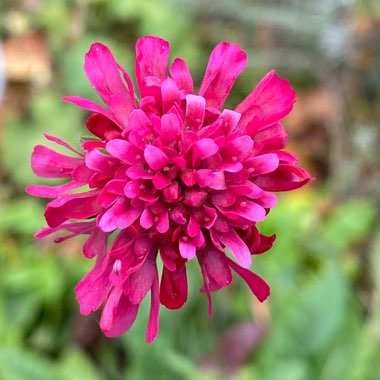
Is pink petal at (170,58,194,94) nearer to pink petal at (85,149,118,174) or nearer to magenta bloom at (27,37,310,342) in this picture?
magenta bloom at (27,37,310,342)

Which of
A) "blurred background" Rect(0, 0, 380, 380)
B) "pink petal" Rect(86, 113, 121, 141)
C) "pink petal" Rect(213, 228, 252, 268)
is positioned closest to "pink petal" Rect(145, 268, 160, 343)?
"pink petal" Rect(213, 228, 252, 268)

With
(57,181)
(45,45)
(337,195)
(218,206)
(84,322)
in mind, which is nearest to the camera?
(218,206)

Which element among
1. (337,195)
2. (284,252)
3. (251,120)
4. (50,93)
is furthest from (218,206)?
(50,93)

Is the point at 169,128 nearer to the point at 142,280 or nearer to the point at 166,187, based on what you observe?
the point at 166,187

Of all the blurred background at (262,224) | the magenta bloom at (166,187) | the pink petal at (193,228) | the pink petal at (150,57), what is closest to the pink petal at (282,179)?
the magenta bloom at (166,187)

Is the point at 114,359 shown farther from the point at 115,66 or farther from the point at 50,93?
the point at 115,66

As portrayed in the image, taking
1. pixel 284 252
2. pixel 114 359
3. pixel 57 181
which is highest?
pixel 284 252
